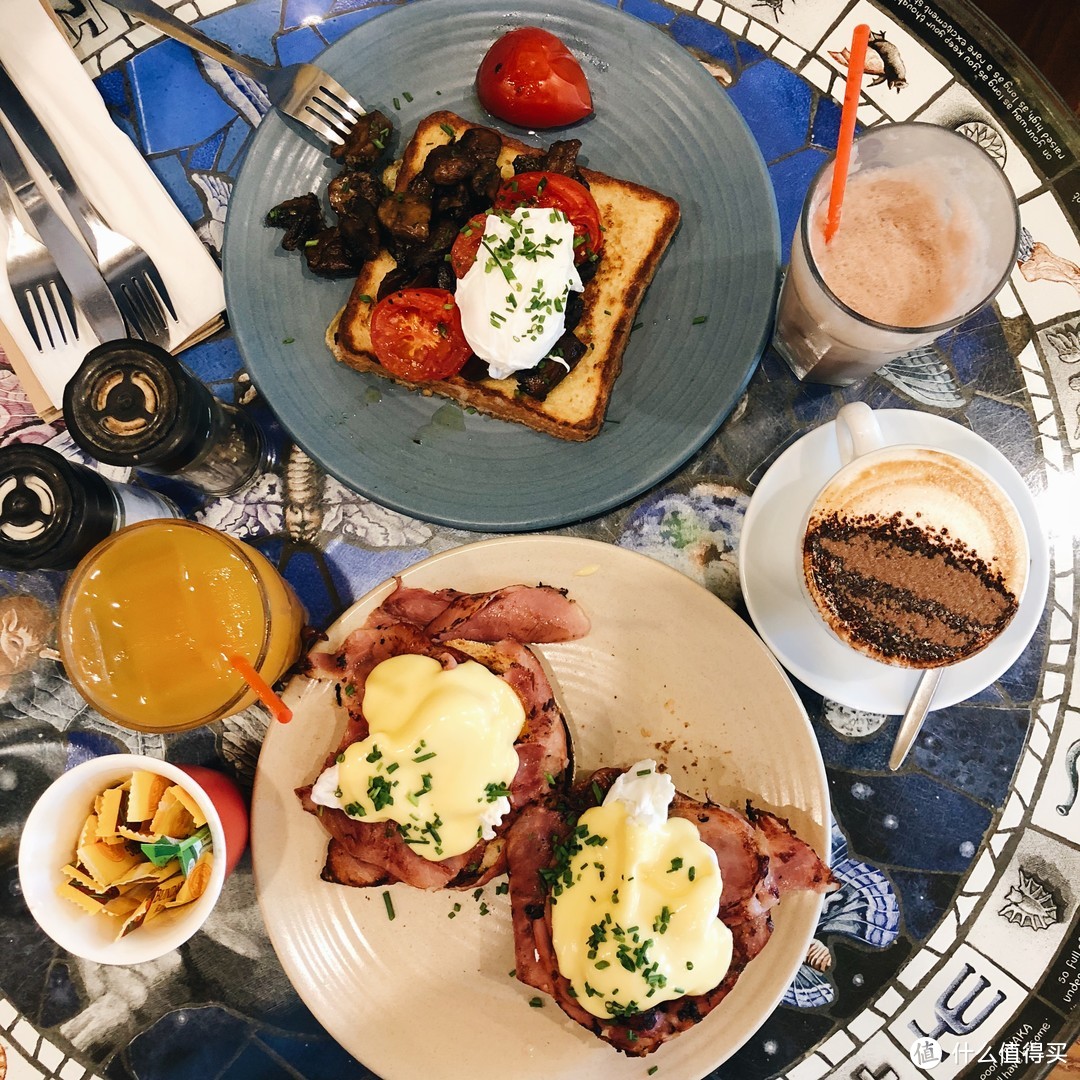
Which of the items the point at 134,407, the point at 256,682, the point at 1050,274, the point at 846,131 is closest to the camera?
the point at 846,131

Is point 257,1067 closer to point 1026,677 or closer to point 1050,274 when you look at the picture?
point 1026,677

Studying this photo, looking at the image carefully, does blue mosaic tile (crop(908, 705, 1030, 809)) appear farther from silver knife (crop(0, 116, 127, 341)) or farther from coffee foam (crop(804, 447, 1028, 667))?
silver knife (crop(0, 116, 127, 341))

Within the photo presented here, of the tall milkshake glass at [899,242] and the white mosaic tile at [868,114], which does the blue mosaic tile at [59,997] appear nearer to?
the tall milkshake glass at [899,242]

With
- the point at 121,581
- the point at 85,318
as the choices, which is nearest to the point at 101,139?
the point at 85,318

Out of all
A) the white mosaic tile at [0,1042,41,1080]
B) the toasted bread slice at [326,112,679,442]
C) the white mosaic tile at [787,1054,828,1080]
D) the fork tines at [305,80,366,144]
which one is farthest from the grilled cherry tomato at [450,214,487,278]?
the white mosaic tile at [0,1042,41,1080]

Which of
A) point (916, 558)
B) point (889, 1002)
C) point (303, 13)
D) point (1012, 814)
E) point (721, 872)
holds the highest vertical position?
point (303, 13)

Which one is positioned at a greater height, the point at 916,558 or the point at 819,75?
the point at 819,75

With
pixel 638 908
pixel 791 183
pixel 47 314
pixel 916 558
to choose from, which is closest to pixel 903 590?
pixel 916 558
